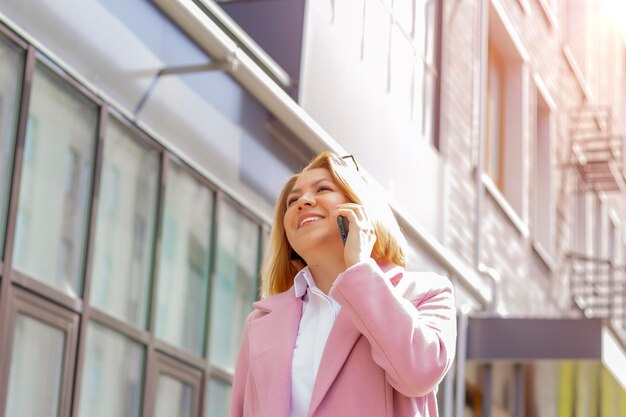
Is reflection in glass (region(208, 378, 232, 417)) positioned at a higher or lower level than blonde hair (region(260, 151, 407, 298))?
higher

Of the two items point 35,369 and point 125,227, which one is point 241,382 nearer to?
point 35,369

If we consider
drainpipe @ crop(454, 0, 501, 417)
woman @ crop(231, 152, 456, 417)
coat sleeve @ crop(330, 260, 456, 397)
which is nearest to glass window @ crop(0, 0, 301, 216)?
woman @ crop(231, 152, 456, 417)

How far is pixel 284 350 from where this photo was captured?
148 inches

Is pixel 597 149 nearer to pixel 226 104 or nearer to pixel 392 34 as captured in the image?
pixel 392 34

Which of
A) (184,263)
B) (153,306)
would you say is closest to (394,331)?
(153,306)

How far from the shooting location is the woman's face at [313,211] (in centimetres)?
387

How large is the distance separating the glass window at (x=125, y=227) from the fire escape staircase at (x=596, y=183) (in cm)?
1073

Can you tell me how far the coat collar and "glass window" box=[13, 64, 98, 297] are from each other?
2.42 metres

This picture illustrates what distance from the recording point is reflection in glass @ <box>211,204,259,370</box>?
317 inches

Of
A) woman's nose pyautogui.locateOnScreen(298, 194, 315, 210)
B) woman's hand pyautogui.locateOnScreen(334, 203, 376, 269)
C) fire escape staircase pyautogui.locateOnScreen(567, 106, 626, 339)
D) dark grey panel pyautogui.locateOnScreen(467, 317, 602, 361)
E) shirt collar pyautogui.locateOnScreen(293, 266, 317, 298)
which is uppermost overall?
fire escape staircase pyautogui.locateOnScreen(567, 106, 626, 339)

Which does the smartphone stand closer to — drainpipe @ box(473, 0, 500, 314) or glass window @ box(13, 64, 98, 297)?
glass window @ box(13, 64, 98, 297)

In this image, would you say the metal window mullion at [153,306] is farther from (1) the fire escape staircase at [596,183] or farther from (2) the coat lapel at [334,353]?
(1) the fire escape staircase at [596,183]

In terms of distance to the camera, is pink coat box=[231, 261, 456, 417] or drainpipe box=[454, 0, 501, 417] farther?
drainpipe box=[454, 0, 501, 417]

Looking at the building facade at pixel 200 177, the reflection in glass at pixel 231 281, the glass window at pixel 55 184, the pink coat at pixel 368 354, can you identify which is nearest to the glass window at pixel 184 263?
the building facade at pixel 200 177
